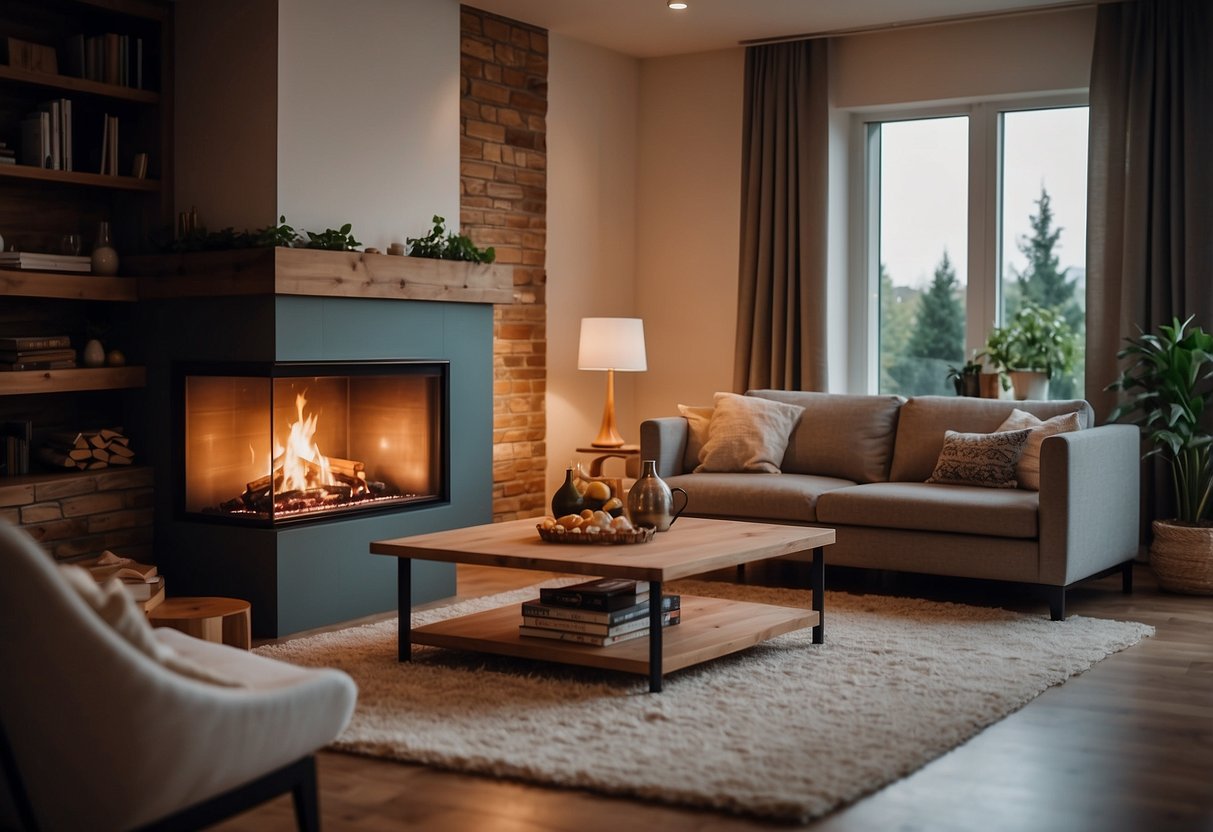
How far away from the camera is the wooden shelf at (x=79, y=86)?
476 cm

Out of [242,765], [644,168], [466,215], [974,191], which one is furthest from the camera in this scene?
[644,168]

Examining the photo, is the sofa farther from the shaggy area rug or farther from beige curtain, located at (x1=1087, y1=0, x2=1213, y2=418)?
beige curtain, located at (x1=1087, y1=0, x2=1213, y2=418)

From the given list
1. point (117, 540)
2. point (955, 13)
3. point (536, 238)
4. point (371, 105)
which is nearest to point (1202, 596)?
point (955, 13)

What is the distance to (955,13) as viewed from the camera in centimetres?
635

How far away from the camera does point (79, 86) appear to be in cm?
495

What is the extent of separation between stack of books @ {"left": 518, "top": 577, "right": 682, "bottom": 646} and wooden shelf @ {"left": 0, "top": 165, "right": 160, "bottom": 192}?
2369 millimetres

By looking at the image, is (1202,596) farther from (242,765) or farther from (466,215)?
(242,765)

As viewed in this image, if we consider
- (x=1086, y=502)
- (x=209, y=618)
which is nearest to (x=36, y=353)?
(x=209, y=618)

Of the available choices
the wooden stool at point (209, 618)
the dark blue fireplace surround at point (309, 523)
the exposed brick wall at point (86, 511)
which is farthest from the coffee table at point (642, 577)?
the exposed brick wall at point (86, 511)

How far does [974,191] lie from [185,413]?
400 centimetres

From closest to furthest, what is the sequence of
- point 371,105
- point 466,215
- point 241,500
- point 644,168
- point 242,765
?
point 242,765 → point 241,500 → point 371,105 → point 466,215 → point 644,168

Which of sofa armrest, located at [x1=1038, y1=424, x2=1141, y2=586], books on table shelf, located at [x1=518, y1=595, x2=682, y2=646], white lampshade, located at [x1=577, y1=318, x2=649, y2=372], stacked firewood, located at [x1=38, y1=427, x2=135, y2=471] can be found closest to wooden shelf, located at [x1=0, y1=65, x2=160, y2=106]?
stacked firewood, located at [x1=38, y1=427, x2=135, y2=471]

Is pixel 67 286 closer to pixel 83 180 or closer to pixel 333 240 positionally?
pixel 83 180

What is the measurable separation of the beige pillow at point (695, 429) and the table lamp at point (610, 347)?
0.44 m
